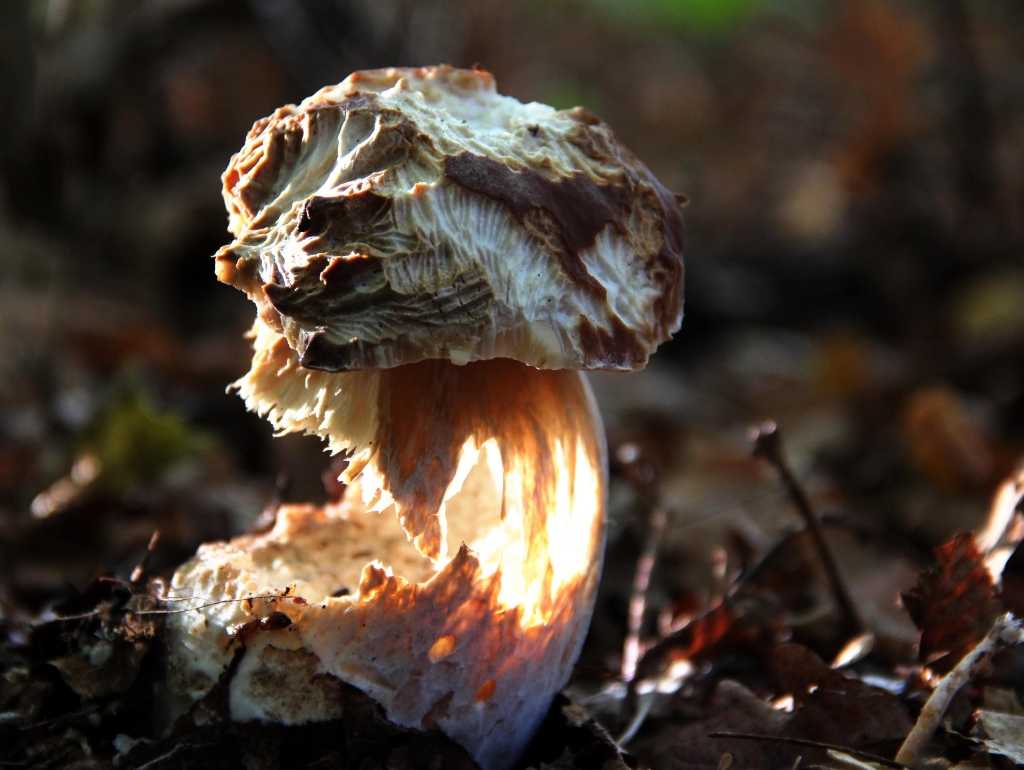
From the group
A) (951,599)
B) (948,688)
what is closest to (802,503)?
(951,599)

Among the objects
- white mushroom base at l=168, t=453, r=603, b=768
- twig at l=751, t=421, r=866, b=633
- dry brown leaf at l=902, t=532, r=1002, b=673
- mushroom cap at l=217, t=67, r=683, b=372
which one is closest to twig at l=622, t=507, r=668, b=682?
twig at l=751, t=421, r=866, b=633

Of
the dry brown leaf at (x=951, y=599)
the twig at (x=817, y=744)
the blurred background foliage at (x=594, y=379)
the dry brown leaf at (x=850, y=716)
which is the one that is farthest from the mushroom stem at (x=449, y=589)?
the blurred background foliage at (x=594, y=379)

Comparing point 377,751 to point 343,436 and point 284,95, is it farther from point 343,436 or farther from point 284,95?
point 284,95

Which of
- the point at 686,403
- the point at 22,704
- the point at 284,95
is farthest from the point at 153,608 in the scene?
the point at 284,95

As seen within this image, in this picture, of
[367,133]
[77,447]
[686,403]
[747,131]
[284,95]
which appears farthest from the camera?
[747,131]

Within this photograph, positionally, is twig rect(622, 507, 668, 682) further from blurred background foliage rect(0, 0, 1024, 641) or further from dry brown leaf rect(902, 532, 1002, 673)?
dry brown leaf rect(902, 532, 1002, 673)

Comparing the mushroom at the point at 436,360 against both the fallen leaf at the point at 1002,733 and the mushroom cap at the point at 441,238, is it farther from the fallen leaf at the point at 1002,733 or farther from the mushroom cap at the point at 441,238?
the fallen leaf at the point at 1002,733
